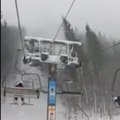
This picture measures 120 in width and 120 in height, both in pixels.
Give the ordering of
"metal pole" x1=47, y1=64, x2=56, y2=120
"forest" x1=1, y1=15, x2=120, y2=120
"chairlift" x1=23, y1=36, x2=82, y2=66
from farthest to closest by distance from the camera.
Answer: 1. "forest" x1=1, y1=15, x2=120, y2=120
2. "chairlift" x1=23, y1=36, x2=82, y2=66
3. "metal pole" x1=47, y1=64, x2=56, y2=120

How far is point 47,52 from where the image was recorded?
13242mm

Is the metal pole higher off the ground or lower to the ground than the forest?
lower

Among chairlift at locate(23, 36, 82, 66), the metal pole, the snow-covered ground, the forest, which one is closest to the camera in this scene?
the metal pole

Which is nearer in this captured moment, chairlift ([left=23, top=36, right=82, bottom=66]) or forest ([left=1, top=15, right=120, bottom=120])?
chairlift ([left=23, top=36, right=82, bottom=66])

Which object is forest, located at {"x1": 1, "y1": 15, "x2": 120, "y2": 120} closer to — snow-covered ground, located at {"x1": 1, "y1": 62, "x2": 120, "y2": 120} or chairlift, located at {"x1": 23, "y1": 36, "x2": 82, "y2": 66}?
snow-covered ground, located at {"x1": 1, "y1": 62, "x2": 120, "y2": 120}

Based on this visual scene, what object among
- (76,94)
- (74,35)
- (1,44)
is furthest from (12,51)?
(76,94)

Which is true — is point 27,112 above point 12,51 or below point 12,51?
below

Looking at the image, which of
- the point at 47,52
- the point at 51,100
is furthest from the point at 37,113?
the point at 51,100

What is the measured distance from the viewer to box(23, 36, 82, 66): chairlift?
42.0ft

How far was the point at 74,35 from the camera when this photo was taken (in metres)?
22.3

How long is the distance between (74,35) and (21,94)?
45.4 ft

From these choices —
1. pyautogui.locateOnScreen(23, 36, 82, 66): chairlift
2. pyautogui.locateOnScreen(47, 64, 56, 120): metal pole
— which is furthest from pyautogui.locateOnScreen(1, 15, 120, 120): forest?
pyautogui.locateOnScreen(47, 64, 56, 120): metal pole

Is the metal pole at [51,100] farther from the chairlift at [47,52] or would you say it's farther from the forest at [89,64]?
the forest at [89,64]

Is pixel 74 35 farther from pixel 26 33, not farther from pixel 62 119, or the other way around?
pixel 62 119
